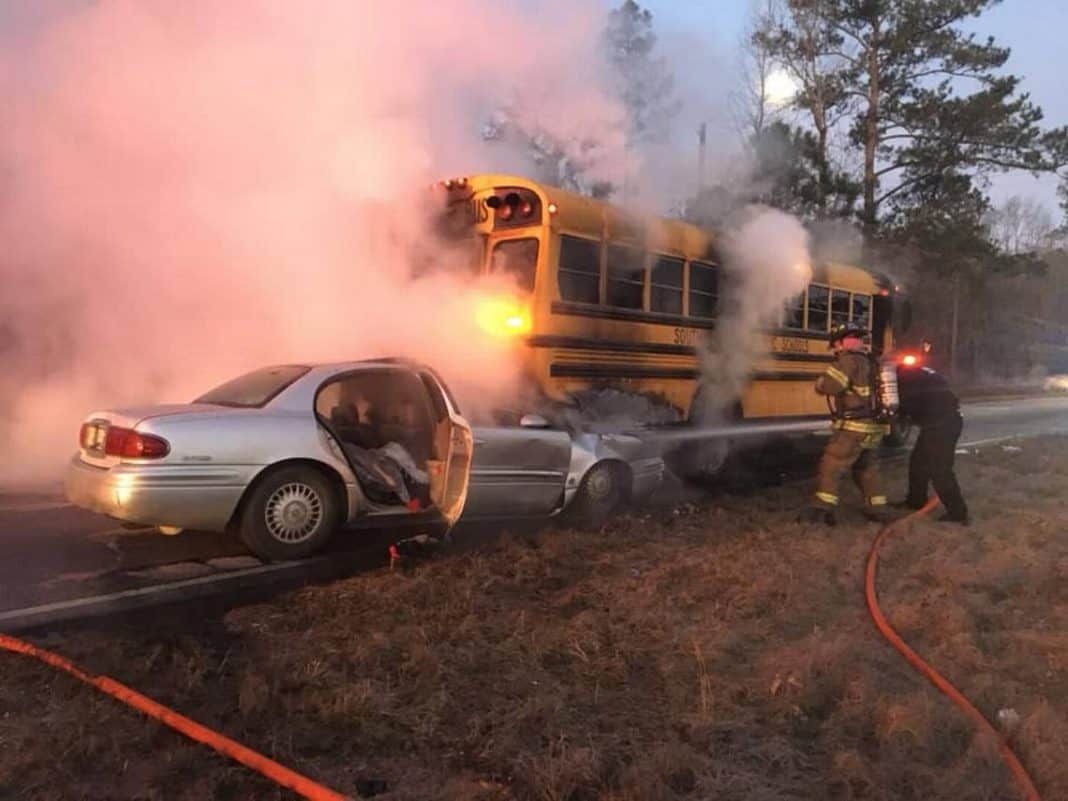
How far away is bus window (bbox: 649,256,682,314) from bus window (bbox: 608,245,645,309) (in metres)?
0.18

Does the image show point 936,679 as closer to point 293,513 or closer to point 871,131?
point 293,513

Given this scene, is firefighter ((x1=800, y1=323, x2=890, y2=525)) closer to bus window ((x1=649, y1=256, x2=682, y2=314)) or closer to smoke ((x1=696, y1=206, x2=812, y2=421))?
bus window ((x1=649, y1=256, x2=682, y2=314))

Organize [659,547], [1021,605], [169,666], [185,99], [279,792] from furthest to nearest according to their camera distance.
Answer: [185,99]
[659,547]
[1021,605]
[169,666]
[279,792]

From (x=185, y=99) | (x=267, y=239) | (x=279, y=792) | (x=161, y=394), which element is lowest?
(x=279, y=792)

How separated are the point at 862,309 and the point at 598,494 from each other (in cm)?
769

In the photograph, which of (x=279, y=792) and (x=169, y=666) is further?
(x=169, y=666)

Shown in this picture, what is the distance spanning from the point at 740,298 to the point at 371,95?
16.6 ft

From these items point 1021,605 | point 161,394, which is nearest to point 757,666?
point 1021,605

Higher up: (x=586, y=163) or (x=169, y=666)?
(x=586, y=163)

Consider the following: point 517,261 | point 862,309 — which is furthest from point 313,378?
point 862,309

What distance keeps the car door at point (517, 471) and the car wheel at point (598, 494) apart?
0.29 m

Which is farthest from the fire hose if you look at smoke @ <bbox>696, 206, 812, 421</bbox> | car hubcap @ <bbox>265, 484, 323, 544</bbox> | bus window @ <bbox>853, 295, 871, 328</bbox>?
bus window @ <bbox>853, 295, 871, 328</bbox>

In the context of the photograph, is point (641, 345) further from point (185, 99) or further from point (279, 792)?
point (279, 792)

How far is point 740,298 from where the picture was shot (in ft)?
35.4
